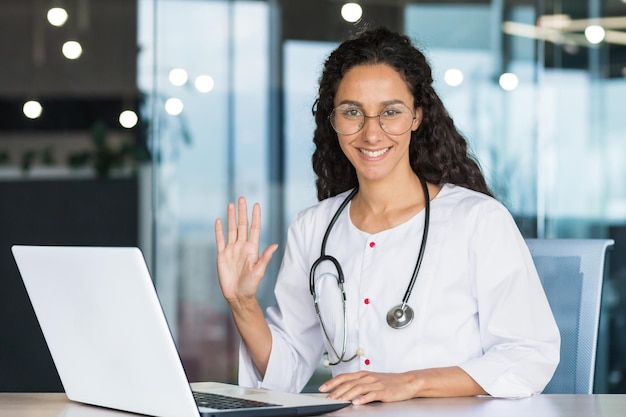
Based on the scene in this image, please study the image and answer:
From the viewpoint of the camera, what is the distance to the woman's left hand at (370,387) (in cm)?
165

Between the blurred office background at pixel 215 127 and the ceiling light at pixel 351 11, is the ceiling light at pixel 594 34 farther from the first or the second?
the ceiling light at pixel 351 11

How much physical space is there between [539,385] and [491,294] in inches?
8.1

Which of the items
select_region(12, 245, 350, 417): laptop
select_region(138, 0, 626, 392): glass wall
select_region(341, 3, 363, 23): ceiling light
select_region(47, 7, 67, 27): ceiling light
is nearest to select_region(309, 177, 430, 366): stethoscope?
select_region(12, 245, 350, 417): laptop

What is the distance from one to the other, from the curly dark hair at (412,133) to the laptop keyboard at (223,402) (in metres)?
0.82

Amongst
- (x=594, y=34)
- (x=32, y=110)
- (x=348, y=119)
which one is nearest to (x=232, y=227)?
(x=348, y=119)

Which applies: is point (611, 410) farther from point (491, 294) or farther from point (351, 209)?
point (351, 209)

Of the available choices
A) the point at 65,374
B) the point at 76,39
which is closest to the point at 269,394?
the point at 65,374

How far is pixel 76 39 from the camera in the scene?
15.1 feet

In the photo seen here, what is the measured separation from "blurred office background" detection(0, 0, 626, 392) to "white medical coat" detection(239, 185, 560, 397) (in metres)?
2.46

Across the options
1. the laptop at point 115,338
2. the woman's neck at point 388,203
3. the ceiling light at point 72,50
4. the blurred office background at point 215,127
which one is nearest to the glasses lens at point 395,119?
the woman's neck at point 388,203

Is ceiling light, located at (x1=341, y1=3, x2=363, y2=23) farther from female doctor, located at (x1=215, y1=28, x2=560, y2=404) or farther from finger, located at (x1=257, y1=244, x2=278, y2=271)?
finger, located at (x1=257, y1=244, x2=278, y2=271)

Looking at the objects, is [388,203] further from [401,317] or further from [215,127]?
[215,127]

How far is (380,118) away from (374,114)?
2 cm

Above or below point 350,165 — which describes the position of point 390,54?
above
